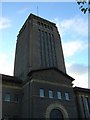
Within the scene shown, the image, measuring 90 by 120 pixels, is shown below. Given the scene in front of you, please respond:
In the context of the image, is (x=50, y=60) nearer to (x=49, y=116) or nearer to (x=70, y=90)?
(x=70, y=90)

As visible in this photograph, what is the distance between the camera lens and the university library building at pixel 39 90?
1030 inches

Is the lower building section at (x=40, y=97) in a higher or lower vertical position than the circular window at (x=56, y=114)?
higher

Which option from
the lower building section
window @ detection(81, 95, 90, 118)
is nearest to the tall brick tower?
the lower building section

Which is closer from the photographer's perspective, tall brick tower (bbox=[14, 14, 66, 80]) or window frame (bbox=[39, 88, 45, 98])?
window frame (bbox=[39, 88, 45, 98])

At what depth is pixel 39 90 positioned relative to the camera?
27.0 metres

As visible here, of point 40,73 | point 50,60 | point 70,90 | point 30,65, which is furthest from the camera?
point 50,60

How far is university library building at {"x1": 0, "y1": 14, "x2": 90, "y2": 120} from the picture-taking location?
26172 millimetres

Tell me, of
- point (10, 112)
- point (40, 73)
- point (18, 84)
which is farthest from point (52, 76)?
point (10, 112)

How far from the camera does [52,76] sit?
2986 cm

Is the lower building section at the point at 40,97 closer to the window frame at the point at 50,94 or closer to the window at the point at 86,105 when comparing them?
the window frame at the point at 50,94

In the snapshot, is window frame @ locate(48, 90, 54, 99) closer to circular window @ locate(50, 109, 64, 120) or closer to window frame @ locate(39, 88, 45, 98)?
window frame @ locate(39, 88, 45, 98)

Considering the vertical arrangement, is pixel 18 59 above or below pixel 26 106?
above

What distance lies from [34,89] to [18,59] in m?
15.6

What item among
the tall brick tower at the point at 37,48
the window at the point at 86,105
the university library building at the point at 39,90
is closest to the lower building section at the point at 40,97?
the university library building at the point at 39,90
